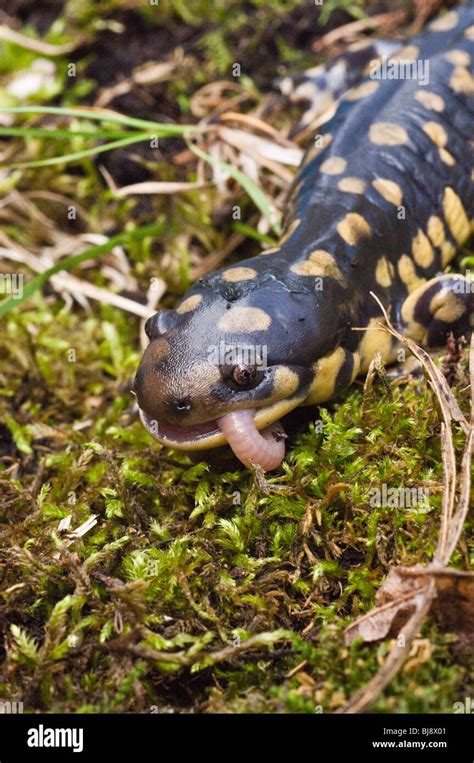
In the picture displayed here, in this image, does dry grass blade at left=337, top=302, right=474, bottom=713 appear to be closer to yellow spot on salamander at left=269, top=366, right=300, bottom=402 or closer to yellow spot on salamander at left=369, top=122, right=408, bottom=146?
yellow spot on salamander at left=269, top=366, right=300, bottom=402

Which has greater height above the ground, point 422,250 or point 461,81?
point 461,81

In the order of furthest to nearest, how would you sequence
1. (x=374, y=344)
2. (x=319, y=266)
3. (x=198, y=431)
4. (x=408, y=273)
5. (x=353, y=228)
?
(x=408, y=273) → (x=353, y=228) → (x=374, y=344) → (x=319, y=266) → (x=198, y=431)

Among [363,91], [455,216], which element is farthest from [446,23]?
[455,216]

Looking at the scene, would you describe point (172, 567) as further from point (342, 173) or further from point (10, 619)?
point (342, 173)

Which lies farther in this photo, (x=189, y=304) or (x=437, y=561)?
(x=189, y=304)

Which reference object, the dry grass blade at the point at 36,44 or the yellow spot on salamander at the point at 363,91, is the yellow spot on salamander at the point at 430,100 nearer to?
the yellow spot on salamander at the point at 363,91

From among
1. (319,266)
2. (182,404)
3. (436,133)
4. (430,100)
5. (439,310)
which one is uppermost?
(430,100)

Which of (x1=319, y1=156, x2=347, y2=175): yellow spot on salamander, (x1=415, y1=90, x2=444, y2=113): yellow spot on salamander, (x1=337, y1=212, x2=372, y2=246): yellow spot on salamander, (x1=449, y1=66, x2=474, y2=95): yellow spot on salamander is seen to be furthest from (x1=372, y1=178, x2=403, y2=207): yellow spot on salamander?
(x1=449, y1=66, x2=474, y2=95): yellow spot on salamander

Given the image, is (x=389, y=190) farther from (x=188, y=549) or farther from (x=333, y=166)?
(x=188, y=549)
